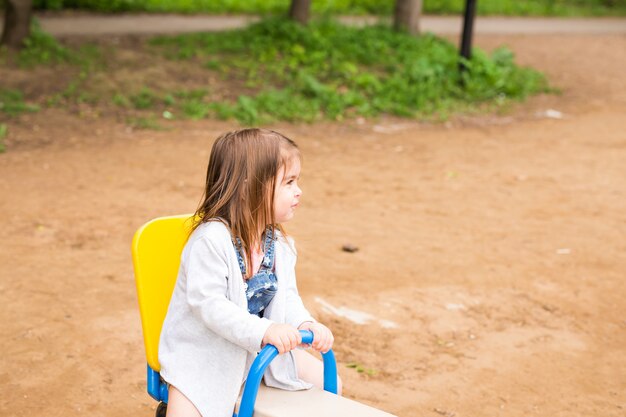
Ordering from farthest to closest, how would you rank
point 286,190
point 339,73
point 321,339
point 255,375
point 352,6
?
point 352,6, point 339,73, point 286,190, point 321,339, point 255,375

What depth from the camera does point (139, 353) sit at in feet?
12.7

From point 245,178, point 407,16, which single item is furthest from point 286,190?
point 407,16

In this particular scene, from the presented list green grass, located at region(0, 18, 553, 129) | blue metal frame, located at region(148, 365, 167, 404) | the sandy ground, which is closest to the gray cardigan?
blue metal frame, located at region(148, 365, 167, 404)

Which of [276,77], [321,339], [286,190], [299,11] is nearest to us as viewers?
[321,339]

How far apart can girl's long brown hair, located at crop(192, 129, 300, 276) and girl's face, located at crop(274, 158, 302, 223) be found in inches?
0.6

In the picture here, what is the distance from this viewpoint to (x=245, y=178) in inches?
97.3

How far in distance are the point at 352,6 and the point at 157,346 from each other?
14.6 metres

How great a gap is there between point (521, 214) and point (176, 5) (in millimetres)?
9930

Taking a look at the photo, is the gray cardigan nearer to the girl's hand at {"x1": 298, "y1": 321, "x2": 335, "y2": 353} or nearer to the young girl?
the young girl

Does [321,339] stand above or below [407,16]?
below

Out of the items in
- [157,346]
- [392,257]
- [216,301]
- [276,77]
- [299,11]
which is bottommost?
[392,257]

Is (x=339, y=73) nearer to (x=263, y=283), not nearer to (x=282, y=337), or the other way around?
(x=263, y=283)

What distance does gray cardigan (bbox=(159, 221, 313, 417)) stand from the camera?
7.82 feet

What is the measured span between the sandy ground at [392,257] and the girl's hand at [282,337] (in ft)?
4.06
